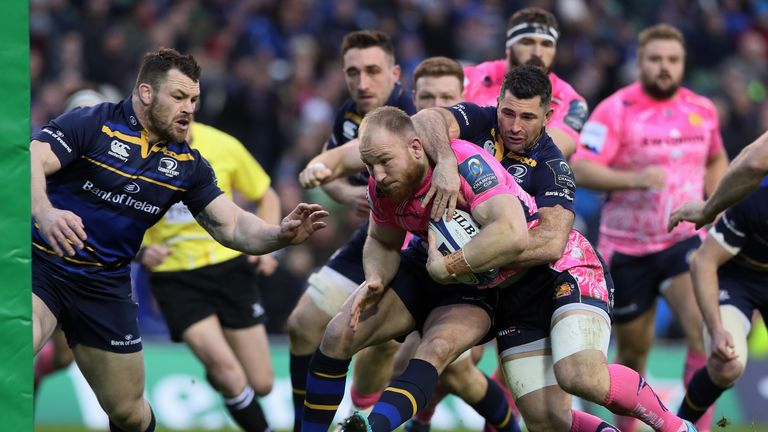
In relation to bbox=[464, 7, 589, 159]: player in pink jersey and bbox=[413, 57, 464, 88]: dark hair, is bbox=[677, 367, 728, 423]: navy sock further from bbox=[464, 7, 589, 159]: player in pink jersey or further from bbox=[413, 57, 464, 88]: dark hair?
bbox=[413, 57, 464, 88]: dark hair

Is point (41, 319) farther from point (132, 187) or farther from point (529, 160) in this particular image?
point (529, 160)

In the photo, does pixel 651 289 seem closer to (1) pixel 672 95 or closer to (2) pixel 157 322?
(1) pixel 672 95

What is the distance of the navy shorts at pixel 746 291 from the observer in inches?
331

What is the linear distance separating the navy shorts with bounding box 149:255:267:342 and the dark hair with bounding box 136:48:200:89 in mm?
2665

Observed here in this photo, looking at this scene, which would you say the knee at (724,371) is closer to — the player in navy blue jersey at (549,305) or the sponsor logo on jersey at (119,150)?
the player in navy blue jersey at (549,305)

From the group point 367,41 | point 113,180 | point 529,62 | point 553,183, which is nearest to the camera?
point 553,183

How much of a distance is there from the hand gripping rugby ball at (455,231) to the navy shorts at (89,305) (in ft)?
6.58

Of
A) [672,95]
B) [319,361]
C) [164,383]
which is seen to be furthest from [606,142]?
[164,383]

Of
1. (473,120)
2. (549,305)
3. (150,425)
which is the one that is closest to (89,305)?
(150,425)

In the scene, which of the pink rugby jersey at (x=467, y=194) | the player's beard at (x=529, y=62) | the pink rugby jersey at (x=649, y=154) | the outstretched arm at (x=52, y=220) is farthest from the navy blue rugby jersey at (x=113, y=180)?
the pink rugby jersey at (x=649, y=154)

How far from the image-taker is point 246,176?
31.1ft

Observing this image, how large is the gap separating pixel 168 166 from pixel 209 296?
8.31 feet

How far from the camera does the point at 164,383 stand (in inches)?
472

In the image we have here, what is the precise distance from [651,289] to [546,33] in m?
2.37
